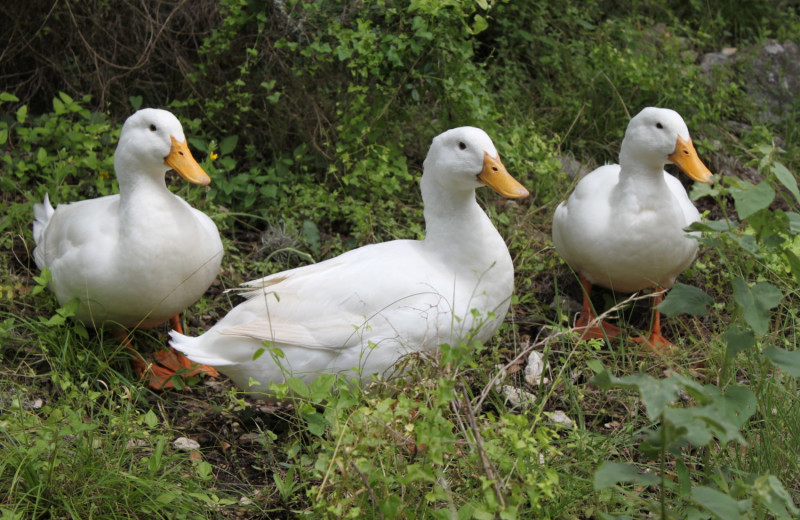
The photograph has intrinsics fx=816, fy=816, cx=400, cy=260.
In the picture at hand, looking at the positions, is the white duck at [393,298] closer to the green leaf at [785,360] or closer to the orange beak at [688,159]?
the orange beak at [688,159]

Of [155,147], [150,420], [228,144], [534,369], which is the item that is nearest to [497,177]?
[534,369]

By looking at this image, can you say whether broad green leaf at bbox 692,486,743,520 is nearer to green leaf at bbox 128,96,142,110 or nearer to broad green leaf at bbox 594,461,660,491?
broad green leaf at bbox 594,461,660,491

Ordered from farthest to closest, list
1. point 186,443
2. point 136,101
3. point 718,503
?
1. point 136,101
2. point 186,443
3. point 718,503

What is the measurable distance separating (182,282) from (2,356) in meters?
0.81

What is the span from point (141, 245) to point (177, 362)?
0.70 metres

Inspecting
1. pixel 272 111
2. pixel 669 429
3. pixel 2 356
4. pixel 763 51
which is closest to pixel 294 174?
pixel 272 111

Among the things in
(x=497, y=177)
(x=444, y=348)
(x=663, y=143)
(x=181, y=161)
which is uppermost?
(x=663, y=143)

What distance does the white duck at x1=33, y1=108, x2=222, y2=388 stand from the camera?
343 centimetres

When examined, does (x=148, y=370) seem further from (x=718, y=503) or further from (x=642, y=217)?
(x=718, y=503)

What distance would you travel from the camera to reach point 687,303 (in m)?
2.15

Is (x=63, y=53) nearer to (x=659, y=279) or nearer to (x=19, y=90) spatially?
(x=19, y=90)

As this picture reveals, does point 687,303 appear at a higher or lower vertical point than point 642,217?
higher

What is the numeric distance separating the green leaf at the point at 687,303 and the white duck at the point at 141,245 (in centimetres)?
202

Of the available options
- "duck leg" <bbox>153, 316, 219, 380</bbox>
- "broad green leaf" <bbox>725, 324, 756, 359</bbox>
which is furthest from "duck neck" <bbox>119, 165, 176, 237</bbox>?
"broad green leaf" <bbox>725, 324, 756, 359</bbox>
